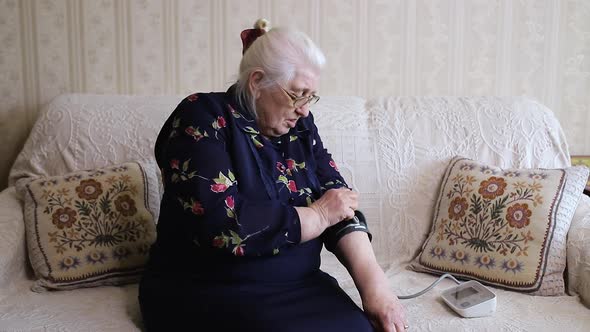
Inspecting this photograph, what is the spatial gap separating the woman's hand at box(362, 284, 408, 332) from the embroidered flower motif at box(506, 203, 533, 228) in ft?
1.79

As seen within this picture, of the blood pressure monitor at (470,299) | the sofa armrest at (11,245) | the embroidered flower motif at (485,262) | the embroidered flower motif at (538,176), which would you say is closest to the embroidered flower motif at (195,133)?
the sofa armrest at (11,245)

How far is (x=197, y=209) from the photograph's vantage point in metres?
1.19

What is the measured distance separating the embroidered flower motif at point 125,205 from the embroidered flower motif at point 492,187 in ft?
3.63

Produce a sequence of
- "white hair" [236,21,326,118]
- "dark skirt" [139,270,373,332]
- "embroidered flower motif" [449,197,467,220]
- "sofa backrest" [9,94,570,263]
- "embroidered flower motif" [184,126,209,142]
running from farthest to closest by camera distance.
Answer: "sofa backrest" [9,94,570,263] < "embroidered flower motif" [449,197,467,220] < "white hair" [236,21,326,118] < "embroidered flower motif" [184,126,209,142] < "dark skirt" [139,270,373,332]

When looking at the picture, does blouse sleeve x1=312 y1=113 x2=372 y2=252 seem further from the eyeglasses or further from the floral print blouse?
the eyeglasses

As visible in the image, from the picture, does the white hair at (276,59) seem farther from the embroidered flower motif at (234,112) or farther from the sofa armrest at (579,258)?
the sofa armrest at (579,258)

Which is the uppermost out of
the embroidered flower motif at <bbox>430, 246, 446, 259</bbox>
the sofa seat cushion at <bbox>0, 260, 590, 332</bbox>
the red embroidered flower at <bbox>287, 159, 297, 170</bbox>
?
the red embroidered flower at <bbox>287, 159, 297, 170</bbox>

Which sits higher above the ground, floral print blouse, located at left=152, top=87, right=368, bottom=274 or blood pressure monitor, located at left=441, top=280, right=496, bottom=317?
floral print blouse, located at left=152, top=87, right=368, bottom=274

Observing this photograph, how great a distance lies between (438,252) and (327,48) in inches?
39.8

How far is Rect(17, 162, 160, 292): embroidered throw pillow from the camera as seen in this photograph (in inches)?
60.2

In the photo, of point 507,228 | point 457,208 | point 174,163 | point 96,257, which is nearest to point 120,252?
point 96,257

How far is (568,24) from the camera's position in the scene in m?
2.36

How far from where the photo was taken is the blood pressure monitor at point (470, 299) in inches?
54.4

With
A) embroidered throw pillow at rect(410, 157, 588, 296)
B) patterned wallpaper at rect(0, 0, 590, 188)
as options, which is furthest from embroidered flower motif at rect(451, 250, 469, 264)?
patterned wallpaper at rect(0, 0, 590, 188)
